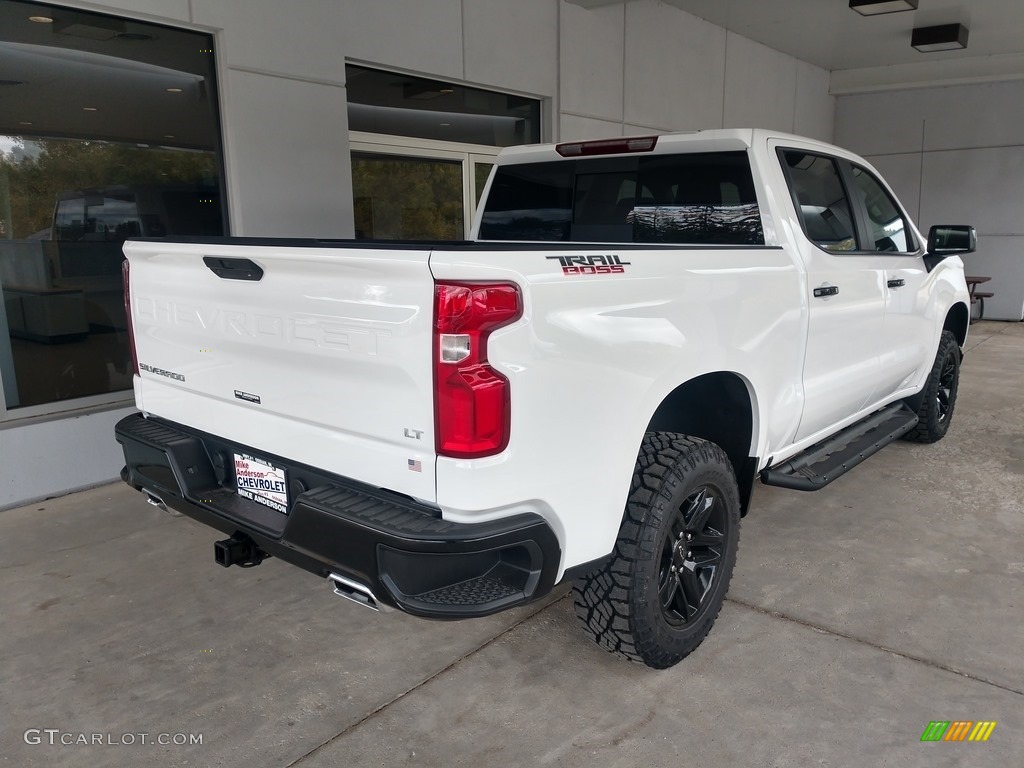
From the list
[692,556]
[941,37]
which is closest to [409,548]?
[692,556]

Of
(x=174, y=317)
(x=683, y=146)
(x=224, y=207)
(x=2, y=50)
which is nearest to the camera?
(x=174, y=317)

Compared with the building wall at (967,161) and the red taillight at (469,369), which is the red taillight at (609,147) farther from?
the building wall at (967,161)

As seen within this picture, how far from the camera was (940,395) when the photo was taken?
5434mm

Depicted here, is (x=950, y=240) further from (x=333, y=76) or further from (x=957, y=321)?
(x=333, y=76)

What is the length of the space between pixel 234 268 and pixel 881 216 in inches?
132

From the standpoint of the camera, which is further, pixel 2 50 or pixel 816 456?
pixel 2 50

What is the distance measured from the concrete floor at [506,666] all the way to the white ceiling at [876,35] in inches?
250

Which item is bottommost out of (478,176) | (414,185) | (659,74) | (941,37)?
(414,185)

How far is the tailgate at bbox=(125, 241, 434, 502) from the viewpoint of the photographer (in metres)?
1.98

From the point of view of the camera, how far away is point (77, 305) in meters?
4.79

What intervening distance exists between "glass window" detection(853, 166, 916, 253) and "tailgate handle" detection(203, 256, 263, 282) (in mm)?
3015

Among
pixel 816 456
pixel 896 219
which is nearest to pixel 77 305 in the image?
pixel 816 456

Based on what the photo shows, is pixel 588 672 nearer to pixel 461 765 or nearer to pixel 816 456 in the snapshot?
pixel 461 765

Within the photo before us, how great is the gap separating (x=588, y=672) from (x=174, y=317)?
1.89 m
